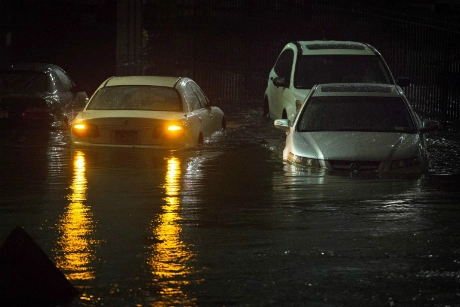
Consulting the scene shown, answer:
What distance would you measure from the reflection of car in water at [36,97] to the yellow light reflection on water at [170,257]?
893cm

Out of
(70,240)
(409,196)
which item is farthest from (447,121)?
(70,240)

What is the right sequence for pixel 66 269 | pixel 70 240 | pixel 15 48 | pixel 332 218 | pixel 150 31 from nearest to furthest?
pixel 66 269 < pixel 70 240 < pixel 332 218 < pixel 150 31 < pixel 15 48

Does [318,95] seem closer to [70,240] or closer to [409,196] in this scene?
[409,196]

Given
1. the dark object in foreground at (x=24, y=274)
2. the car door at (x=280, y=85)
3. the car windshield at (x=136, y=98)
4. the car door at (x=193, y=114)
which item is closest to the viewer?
the dark object in foreground at (x=24, y=274)

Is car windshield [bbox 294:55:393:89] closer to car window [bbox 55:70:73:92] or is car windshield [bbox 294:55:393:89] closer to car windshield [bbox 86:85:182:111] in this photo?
car windshield [bbox 86:85:182:111]

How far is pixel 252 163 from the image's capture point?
1727 cm

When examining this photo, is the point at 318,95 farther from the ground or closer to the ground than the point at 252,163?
farther from the ground

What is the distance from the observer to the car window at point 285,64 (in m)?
22.1

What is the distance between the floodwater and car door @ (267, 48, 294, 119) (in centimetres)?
302

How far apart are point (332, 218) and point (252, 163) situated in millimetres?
5657

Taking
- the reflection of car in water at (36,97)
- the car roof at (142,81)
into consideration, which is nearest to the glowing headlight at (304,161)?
the car roof at (142,81)

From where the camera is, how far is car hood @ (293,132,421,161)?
14.7 metres

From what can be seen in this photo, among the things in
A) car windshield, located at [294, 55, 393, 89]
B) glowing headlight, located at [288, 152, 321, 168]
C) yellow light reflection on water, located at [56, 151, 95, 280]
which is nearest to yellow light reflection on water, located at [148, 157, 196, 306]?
yellow light reflection on water, located at [56, 151, 95, 280]

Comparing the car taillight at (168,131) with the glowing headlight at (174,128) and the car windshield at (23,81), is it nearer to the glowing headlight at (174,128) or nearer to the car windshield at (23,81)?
the glowing headlight at (174,128)
